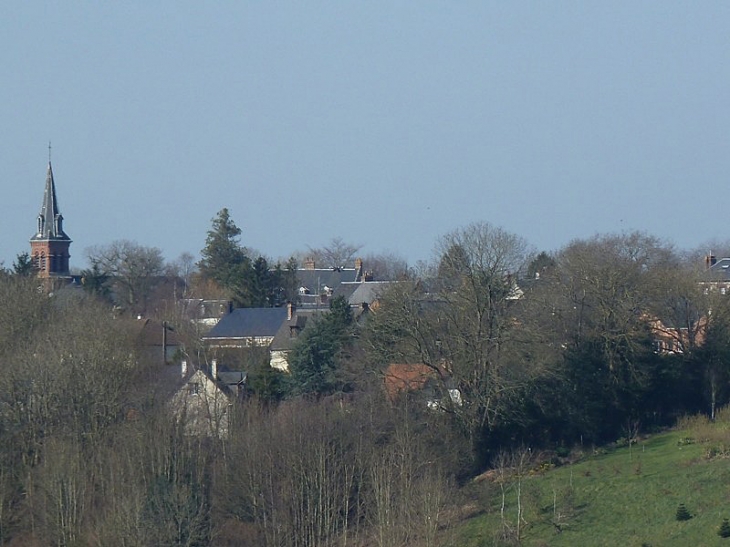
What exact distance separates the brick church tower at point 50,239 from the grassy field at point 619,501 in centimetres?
5526

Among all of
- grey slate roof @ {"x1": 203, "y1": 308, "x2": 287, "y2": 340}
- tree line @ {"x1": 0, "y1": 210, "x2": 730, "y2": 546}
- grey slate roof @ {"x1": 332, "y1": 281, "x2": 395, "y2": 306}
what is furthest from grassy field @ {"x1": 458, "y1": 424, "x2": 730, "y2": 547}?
grey slate roof @ {"x1": 332, "y1": 281, "x2": 395, "y2": 306}

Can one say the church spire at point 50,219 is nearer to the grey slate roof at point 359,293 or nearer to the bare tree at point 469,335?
the grey slate roof at point 359,293

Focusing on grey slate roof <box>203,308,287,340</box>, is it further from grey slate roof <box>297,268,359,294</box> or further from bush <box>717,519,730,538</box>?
bush <box>717,519,730,538</box>

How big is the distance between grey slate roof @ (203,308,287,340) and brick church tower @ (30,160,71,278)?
2502 cm

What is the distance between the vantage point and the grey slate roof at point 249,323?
59.8 metres

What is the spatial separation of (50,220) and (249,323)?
2793 centimetres

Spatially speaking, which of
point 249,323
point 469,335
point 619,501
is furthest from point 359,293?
point 619,501

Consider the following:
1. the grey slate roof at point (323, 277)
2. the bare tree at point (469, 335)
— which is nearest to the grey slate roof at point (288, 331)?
the bare tree at point (469, 335)

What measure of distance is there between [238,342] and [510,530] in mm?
31862

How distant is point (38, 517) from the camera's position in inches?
1131

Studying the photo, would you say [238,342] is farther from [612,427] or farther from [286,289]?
[612,427]

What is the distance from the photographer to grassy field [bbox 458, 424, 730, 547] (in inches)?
1049

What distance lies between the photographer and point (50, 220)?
8306 centimetres

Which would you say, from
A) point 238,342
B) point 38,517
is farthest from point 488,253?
point 238,342
